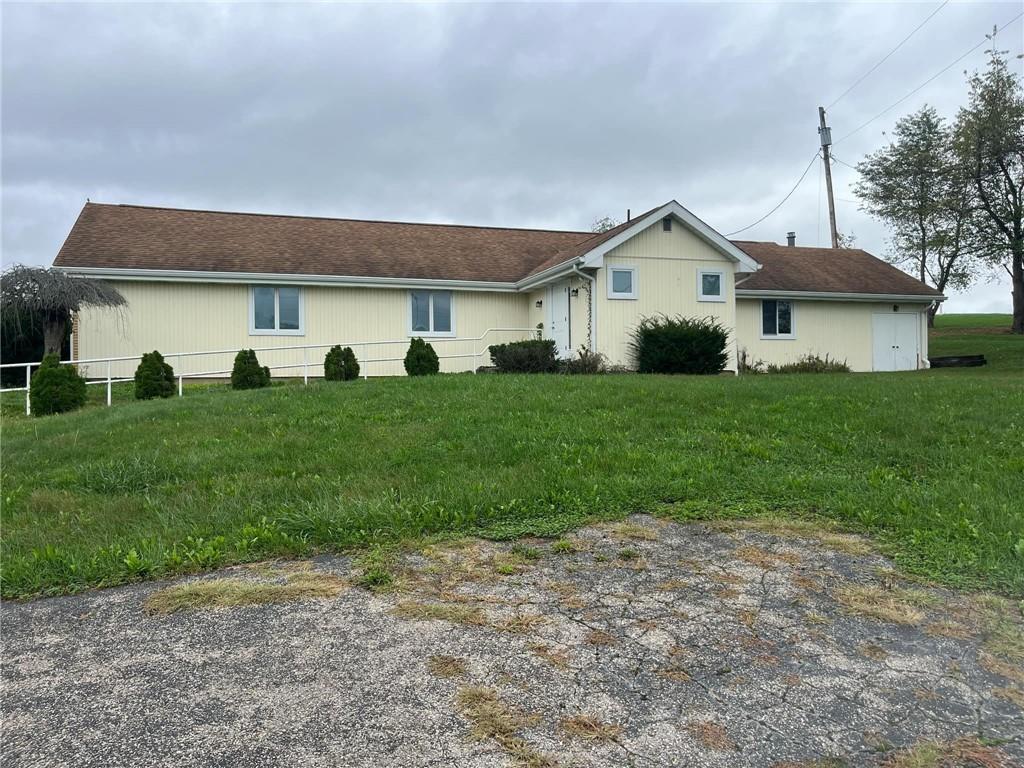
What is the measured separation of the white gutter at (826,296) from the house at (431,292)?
0.17 ft

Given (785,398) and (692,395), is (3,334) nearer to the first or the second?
(692,395)

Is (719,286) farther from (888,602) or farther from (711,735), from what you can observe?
(711,735)

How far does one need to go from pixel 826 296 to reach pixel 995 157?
8846 mm

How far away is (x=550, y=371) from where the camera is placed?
16922 millimetres

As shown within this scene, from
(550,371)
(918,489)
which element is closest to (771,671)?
(918,489)

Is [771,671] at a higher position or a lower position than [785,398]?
lower

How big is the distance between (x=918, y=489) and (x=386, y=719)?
471 centimetres

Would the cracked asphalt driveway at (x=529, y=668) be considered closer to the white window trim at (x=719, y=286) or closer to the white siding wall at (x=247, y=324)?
the white window trim at (x=719, y=286)

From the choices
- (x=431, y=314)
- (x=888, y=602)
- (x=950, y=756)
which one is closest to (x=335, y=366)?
(x=431, y=314)

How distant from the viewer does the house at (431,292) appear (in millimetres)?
16984

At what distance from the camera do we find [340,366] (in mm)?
14719

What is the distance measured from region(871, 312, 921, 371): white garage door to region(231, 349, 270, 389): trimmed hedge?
19.2 m

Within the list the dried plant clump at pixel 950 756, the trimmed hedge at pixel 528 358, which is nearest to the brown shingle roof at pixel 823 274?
the trimmed hedge at pixel 528 358

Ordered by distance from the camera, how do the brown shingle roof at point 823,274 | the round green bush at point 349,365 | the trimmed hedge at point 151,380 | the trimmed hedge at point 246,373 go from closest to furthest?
the trimmed hedge at point 151,380, the trimmed hedge at point 246,373, the round green bush at point 349,365, the brown shingle roof at point 823,274
